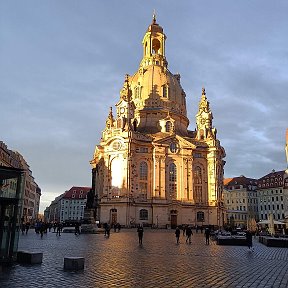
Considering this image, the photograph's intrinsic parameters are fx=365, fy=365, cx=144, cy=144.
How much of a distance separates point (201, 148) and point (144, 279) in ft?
255

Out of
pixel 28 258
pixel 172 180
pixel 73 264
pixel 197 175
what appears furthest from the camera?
pixel 197 175

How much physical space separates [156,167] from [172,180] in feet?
17.8

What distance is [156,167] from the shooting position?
3233 inches

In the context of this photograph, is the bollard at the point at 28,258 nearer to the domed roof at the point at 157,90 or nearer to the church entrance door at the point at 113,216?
the church entrance door at the point at 113,216

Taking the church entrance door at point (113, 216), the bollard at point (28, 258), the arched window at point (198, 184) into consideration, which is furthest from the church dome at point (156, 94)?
the bollard at point (28, 258)

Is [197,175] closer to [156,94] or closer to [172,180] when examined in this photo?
[172,180]

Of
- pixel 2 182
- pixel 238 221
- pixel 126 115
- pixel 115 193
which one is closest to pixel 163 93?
pixel 126 115

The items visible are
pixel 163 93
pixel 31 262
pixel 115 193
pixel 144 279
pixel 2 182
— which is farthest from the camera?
pixel 163 93

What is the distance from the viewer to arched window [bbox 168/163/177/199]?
83812 mm

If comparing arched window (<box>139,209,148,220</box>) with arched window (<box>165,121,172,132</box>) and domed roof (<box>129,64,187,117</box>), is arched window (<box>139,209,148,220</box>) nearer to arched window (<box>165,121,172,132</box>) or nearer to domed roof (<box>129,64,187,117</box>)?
arched window (<box>165,121,172,132</box>)

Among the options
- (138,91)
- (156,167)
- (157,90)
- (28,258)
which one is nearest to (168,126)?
(157,90)

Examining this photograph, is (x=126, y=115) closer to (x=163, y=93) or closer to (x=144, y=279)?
(x=163, y=93)

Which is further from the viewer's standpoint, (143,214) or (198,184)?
(198,184)

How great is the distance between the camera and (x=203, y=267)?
16.2m
